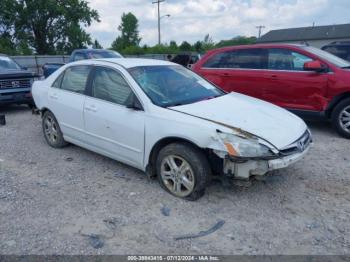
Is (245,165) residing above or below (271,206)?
above

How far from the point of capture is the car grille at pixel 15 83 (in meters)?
8.22

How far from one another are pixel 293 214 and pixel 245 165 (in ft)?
2.49

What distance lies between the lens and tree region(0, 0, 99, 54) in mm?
36844

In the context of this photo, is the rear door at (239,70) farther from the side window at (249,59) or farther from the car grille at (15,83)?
the car grille at (15,83)

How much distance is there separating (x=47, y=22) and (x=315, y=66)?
39507 mm

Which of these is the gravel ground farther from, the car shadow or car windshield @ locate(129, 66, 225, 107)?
the car shadow

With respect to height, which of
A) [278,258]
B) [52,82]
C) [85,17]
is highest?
[85,17]

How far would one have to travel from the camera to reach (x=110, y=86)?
436 cm

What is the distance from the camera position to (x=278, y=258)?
8.95 ft

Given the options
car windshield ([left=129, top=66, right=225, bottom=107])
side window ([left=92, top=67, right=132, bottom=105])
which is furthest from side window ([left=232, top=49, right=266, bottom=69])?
side window ([left=92, top=67, right=132, bottom=105])

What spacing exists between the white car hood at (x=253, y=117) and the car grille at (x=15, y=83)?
6306mm

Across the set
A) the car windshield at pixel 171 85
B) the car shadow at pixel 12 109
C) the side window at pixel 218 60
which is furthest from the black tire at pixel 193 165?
the car shadow at pixel 12 109

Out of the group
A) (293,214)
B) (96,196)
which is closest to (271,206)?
(293,214)

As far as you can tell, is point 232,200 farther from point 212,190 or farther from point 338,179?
point 338,179
